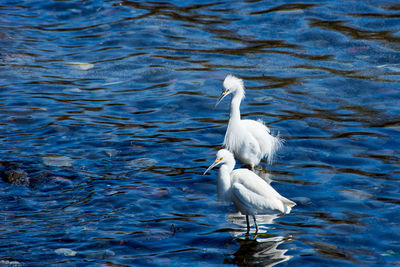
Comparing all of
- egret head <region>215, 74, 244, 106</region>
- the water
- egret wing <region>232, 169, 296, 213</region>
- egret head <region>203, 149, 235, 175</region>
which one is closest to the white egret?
egret head <region>215, 74, 244, 106</region>

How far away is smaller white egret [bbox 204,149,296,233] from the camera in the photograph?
6.92 metres

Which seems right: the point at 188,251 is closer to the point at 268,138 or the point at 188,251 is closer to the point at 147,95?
the point at 268,138

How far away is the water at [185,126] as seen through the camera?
22.6 ft

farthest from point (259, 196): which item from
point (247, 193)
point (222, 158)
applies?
point (222, 158)

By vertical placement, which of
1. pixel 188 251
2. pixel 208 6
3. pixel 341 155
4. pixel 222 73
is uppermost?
pixel 208 6

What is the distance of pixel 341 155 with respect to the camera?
30.7 feet

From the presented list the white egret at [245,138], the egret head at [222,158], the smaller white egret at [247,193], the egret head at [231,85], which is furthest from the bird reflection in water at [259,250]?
the egret head at [231,85]

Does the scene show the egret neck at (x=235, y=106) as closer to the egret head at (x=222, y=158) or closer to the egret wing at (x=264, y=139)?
the egret wing at (x=264, y=139)

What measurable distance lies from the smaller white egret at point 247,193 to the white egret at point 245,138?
1.65 m

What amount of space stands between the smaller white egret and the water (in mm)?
328

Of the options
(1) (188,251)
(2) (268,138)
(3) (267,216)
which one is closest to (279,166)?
(2) (268,138)

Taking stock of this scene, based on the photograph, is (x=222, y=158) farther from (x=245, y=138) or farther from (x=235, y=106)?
(x=235, y=106)

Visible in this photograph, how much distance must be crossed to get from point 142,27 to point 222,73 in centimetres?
379

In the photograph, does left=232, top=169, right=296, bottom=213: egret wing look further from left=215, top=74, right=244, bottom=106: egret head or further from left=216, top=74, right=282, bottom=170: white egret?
left=215, top=74, right=244, bottom=106: egret head
